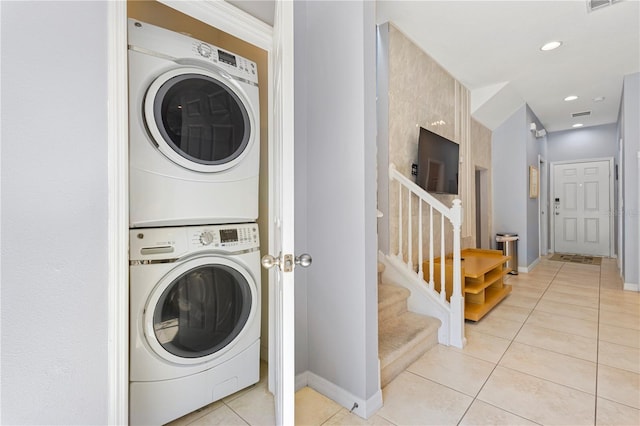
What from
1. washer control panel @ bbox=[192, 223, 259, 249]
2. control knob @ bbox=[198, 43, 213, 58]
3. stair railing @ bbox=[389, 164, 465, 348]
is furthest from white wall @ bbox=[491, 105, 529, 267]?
control knob @ bbox=[198, 43, 213, 58]

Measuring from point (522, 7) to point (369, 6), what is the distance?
5.94 feet

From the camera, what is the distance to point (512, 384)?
1.77 metres

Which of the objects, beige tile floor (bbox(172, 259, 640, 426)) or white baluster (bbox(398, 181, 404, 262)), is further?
white baluster (bbox(398, 181, 404, 262))

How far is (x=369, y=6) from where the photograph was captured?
1515 mm

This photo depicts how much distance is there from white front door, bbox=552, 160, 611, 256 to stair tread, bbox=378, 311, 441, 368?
5958 mm

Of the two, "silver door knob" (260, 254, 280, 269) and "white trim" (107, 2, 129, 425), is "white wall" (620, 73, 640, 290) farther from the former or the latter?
"white trim" (107, 2, 129, 425)

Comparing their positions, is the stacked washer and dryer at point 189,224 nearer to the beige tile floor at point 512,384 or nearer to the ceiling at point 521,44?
the beige tile floor at point 512,384

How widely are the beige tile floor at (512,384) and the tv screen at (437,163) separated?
133 centimetres

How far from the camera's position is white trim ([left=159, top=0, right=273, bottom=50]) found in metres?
1.45

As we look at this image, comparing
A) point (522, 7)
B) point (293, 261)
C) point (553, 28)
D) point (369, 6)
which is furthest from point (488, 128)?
point (293, 261)

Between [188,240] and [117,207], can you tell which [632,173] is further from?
[117,207]

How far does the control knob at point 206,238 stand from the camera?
1529 mm

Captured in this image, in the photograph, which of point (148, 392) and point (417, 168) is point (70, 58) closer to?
point (148, 392)

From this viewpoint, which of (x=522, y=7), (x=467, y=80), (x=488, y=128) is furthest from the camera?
(x=488, y=128)
